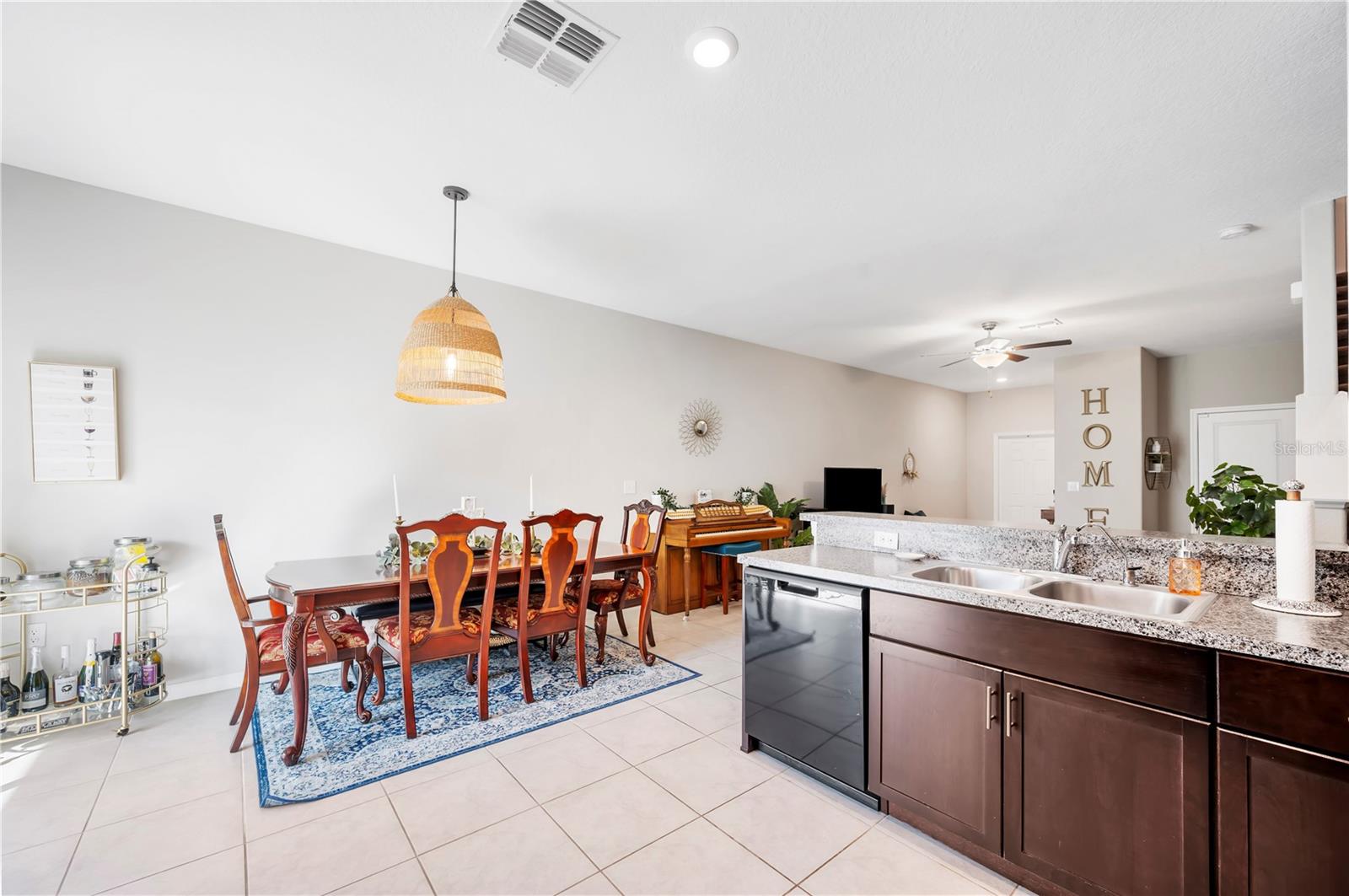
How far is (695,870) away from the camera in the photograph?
1.88 m

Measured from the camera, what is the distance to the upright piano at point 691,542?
5.20 m

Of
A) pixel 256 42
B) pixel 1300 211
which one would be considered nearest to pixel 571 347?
pixel 256 42

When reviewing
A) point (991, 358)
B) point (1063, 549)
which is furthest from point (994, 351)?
point (1063, 549)

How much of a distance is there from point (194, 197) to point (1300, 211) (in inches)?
237

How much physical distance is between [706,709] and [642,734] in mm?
450

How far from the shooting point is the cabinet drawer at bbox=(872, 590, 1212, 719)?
1.48 metres

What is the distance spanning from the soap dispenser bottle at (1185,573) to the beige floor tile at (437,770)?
276 cm

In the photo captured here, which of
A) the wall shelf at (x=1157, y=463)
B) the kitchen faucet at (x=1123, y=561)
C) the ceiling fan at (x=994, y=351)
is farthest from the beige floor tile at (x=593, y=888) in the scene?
the wall shelf at (x=1157, y=463)

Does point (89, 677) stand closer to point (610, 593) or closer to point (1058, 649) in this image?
point (610, 593)

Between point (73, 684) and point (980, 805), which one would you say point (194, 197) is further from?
point (980, 805)

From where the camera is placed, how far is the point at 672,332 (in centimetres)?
574

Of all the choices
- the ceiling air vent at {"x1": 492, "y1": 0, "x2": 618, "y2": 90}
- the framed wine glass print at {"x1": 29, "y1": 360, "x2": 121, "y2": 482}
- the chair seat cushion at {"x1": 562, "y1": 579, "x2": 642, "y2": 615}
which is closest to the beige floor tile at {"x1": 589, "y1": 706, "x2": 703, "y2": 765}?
the chair seat cushion at {"x1": 562, "y1": 579, "x2": 642, "y2": 615}

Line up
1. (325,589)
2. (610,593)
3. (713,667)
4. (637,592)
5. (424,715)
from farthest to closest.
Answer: (637,592), (610,593), (713,667), (424,715), (325,589)

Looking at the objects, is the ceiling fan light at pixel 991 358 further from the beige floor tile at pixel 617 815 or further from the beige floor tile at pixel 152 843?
the beige floor tile at pixel 152 843
